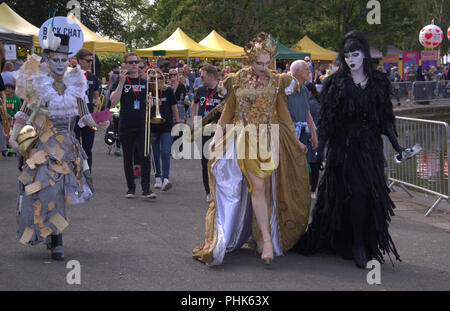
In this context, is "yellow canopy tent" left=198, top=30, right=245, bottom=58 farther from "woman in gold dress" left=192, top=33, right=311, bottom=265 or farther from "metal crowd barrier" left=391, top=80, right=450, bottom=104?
"woman in gold dress" left=192, top=33, right=311, bottom=265

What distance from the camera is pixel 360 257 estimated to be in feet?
21.7

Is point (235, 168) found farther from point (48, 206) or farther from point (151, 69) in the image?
point (151, 69)

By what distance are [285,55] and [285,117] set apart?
27056 millimetres

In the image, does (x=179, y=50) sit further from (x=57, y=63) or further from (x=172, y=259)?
(x=172, y=259)

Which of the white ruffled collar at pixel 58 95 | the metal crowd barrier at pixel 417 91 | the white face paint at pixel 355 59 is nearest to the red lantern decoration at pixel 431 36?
the metal crowd barrier at pixel 417 91

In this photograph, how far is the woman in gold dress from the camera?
270 inches

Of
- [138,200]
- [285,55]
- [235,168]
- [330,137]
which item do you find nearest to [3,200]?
[138,200]

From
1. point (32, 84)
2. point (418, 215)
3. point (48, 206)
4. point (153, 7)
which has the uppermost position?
point (153, 7)

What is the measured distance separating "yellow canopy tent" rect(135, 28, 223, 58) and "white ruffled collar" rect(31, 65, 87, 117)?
22913 millimetres

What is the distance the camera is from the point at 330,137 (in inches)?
272

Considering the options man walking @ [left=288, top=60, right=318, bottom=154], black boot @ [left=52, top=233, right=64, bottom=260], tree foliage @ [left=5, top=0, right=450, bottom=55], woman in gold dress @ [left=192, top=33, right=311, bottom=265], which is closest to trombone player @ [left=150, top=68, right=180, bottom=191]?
man walking @ [left=288, top=60, right=318, bottom=154]

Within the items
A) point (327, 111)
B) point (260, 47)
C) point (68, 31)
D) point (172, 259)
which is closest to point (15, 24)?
point (68, 31)
